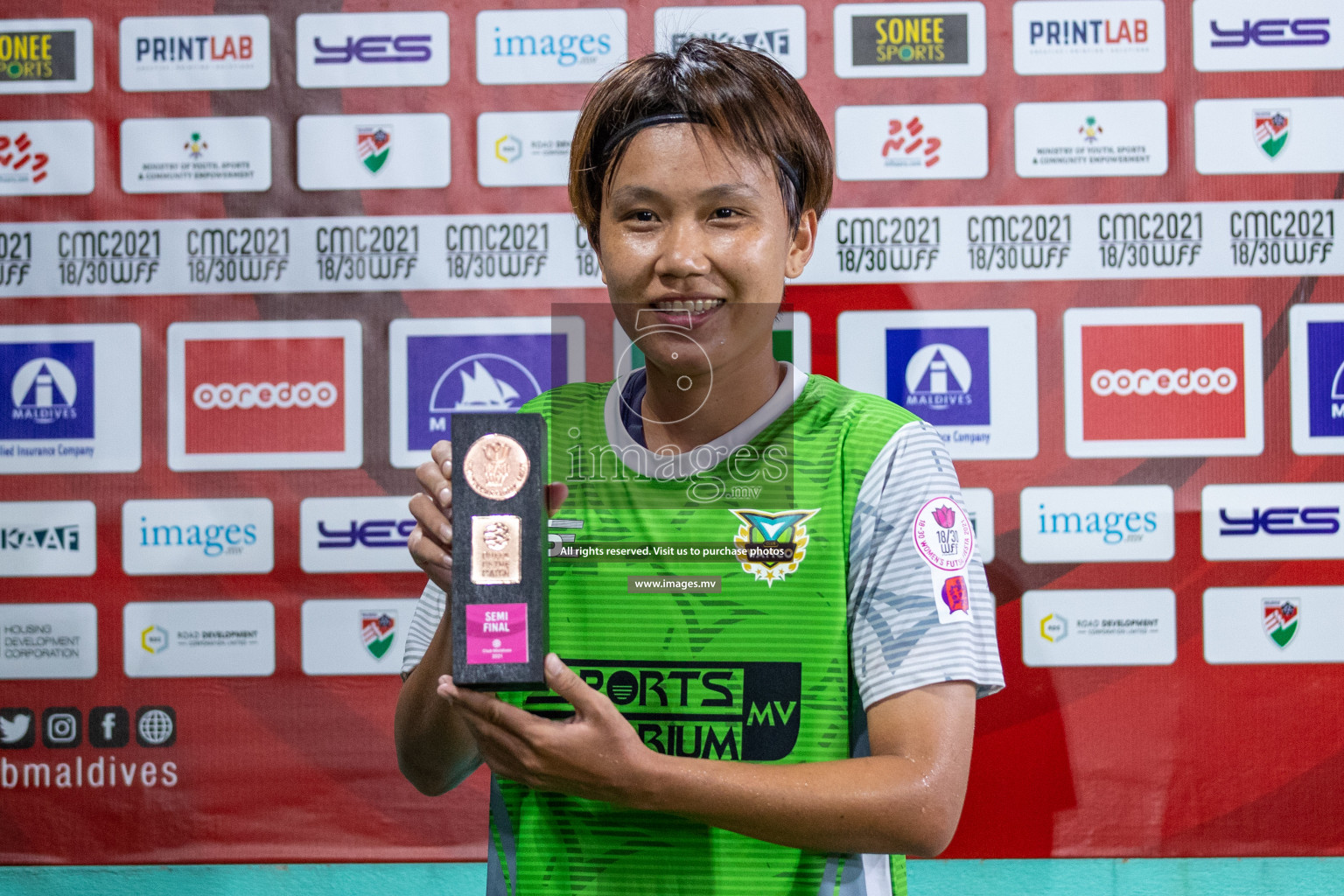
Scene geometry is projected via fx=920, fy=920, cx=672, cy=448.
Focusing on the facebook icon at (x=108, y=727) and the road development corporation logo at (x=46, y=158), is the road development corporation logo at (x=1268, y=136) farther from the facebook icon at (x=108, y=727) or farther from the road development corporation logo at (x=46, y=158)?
the facebook icon at (x=108, y=727)

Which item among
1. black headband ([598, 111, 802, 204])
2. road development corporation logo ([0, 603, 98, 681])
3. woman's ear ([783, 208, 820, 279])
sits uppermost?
black headband ([598, 111, 802, 204])

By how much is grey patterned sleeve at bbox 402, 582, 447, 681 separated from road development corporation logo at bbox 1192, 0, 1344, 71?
57.4 inches

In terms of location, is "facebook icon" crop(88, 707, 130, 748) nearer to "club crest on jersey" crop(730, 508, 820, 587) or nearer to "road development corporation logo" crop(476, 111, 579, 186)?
"road development corporation logo" crop(476, 111, 579, 186)

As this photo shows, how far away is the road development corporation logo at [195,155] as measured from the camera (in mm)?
1502

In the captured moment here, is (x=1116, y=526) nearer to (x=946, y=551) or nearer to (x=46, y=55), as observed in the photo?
(x=946, y=551)

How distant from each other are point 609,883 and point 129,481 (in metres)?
1.18

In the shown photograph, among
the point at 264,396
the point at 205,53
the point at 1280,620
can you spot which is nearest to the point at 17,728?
the point at 264,396

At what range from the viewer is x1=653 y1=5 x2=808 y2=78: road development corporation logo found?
1.47 meters

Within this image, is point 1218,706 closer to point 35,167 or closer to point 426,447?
point 426,447

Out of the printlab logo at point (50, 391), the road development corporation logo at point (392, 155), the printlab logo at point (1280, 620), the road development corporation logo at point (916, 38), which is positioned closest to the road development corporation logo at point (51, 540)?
the printlab logo at point (50, 391)

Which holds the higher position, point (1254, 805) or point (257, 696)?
point (257, 696)

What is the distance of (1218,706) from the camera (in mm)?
1451

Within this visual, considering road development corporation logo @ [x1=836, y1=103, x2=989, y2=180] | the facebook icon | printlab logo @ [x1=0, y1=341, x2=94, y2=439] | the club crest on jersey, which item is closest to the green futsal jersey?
the club crest on jersey

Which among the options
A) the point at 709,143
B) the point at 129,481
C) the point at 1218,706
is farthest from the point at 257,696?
the point at 1218,706
